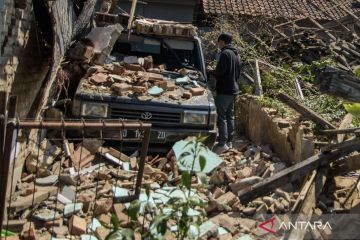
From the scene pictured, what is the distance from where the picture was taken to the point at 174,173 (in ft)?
18.7

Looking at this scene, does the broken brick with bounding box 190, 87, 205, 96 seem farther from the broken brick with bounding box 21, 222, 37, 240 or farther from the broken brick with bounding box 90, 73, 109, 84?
the broken brick with bounding box 21, 222, 37, 240

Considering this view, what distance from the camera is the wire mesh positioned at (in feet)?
12.1

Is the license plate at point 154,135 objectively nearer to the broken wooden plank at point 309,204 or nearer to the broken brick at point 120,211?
the broken brick at point 120,211

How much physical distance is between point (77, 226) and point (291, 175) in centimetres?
229

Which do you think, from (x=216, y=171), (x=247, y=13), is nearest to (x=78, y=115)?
(x=216, y=171)

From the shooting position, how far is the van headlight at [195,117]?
606 cm

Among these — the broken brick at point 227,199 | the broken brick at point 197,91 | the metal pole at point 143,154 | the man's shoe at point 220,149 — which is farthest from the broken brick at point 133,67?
the metal pole at point 143,154

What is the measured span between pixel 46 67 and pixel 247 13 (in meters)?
14.1

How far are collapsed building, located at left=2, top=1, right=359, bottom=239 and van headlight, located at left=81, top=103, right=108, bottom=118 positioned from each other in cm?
26

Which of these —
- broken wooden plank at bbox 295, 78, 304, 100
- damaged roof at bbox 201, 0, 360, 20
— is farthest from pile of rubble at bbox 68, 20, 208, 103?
damaged roof at bbox 201, 0, 360, 20

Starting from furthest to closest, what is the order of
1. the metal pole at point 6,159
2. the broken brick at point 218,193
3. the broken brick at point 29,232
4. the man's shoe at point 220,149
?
the man's shoe at point 220,149 < the broken brick at point 218,193 < the broken brick at point 29,232 < the metal pole at point 6,159

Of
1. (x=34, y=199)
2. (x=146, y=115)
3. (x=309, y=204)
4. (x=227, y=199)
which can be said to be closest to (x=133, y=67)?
(x=146, y=115)

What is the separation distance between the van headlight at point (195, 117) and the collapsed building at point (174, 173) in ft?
0.83

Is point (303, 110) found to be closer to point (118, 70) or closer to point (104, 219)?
point (118, 70)
